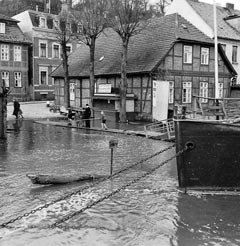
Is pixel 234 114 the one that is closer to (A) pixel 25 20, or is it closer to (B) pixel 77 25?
(B) pixel 77 25

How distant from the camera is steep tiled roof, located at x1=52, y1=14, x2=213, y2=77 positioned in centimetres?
2764

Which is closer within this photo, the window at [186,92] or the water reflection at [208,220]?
the water reflection at [208,220]

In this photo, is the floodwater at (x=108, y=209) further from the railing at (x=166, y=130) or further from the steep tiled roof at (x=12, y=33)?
the steep tiled roof at (x=12, y=33)

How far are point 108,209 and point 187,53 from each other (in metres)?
22.4

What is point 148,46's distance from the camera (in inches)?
1153

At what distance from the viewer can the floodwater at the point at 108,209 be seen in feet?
23.0

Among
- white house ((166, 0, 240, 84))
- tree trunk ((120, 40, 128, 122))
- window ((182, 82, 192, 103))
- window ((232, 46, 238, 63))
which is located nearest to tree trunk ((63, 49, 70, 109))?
tree trunk ((120, 40, 128, 122))

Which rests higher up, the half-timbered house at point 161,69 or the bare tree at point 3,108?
the half-timbered house at point 161,69

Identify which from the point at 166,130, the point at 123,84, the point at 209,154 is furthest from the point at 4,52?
the point at 209,154

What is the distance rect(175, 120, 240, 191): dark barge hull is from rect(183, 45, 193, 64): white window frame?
66.8 feet

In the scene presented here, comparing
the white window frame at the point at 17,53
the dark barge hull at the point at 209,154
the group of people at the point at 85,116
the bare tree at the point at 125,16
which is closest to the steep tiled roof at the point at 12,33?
the white window frame at the point at 17,53

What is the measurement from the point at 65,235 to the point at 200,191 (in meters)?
3.90

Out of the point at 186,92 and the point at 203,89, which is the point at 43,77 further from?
the point at 203,89

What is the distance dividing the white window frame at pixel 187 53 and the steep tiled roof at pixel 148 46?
26.2 inches
